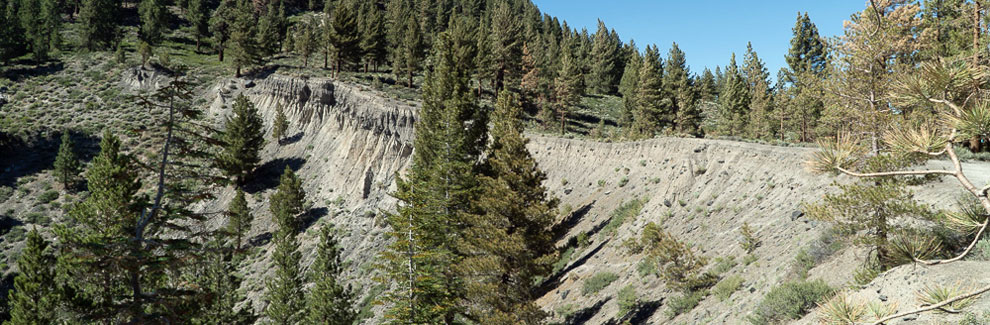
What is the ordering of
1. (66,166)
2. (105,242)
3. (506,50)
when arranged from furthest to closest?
1. (506,50)
2. (66,166)
3. (105,242)

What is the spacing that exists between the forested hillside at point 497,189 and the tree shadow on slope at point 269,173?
24cm

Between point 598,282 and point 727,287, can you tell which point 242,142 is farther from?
point 727,287

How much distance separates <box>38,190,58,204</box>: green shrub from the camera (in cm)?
5147

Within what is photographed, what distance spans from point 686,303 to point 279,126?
166ft

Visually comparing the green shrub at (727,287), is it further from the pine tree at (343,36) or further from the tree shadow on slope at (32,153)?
the tree shadow on slope at (32,153)

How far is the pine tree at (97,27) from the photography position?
86750 mm

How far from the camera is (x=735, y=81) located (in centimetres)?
6162

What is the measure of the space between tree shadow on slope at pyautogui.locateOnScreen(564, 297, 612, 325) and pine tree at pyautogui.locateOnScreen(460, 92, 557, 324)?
202 centimetres

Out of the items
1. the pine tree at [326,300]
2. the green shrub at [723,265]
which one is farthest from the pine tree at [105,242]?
the green shrub at [723,265]

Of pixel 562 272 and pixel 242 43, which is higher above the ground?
pixel 242 43

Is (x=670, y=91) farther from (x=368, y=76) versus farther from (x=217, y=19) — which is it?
(x=217, y=19)

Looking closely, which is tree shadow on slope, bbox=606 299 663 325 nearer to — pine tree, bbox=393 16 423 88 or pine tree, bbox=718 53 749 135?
pine tree, bbox=718 53 749 135

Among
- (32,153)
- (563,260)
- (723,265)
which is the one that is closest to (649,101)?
(563,260)

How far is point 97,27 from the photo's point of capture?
87.4 m
